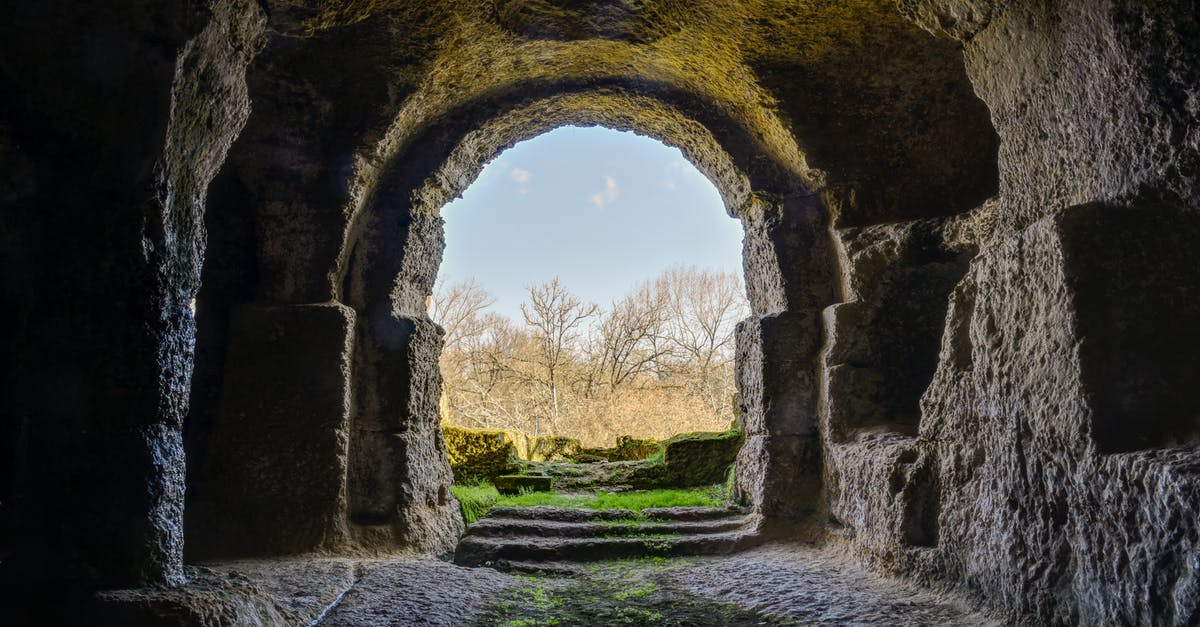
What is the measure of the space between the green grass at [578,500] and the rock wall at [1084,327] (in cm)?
248

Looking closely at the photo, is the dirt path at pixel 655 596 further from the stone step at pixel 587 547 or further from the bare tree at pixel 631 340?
the bare tree at pixel 631 340

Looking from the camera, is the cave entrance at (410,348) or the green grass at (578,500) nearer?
the cave entrance at (410,348)

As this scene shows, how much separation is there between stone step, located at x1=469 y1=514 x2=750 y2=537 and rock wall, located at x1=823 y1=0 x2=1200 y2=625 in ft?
5.67

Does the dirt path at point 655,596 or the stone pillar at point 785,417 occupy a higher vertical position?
the stone pillar at point 785,417

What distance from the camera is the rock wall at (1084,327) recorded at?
1769 mm

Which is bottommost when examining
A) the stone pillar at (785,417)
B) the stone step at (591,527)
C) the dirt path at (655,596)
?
the dirt path at (655,596)

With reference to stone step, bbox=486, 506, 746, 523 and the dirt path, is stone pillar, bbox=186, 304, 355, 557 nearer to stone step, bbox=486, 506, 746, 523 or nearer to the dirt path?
the dirt path

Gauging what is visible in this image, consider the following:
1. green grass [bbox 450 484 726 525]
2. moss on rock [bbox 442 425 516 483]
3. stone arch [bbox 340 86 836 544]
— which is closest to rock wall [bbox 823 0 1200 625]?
stone arch [bbox 340 86 836 544]

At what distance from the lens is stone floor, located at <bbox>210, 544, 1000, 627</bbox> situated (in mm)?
2625

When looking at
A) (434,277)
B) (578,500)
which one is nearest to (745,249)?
(434,277)

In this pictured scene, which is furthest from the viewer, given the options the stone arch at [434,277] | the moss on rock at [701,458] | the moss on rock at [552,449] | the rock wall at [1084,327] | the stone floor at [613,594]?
the moss on rock at [552,449]

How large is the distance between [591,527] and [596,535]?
91mm

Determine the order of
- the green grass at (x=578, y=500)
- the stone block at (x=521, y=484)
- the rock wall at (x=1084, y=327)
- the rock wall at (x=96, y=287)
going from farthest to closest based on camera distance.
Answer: the stone block at (x=521, y=484) → the green grass at (x=578, y=500) → the rock wall at (x=96, y=287) → the rock wall at (x=1084, y=327)

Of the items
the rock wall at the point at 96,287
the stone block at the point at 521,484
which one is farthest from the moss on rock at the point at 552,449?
the rock wall at the point at 96,287
